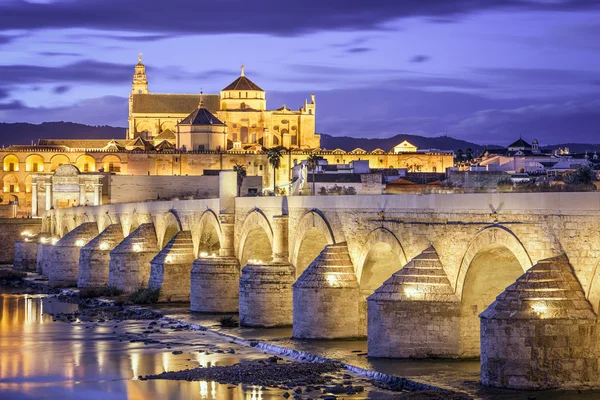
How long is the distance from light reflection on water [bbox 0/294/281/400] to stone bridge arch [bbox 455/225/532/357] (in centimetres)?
387

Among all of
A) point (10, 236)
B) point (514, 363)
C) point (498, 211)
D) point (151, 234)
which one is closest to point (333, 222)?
point (498, 211)

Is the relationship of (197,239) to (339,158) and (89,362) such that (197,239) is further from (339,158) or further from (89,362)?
(339,158)

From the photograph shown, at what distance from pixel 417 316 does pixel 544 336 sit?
426 cm

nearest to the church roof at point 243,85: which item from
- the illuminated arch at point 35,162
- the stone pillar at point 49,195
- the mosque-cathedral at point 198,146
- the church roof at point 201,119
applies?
the mosque-cathedral at point 198,146

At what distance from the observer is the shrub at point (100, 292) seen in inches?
1660

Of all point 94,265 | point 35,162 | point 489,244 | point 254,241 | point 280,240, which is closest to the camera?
point 489,244

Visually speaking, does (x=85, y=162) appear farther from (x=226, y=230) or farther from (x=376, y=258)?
(x=376, y=258)

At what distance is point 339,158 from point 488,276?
9008 centimetres

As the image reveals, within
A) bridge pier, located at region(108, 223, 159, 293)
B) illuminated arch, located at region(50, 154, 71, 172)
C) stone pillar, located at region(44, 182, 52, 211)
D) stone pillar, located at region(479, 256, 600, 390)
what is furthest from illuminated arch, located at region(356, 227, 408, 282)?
illuminated arch, located at region(50, 154, 71, 172)

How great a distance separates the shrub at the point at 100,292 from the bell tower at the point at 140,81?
94542 millimetres

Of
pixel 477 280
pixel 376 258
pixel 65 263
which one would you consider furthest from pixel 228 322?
pixel 65 263

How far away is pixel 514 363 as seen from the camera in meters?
17.7

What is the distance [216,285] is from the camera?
34.2 meters

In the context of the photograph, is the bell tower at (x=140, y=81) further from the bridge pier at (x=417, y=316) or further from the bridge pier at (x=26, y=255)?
the bridge pier at (x=417, y=316)
